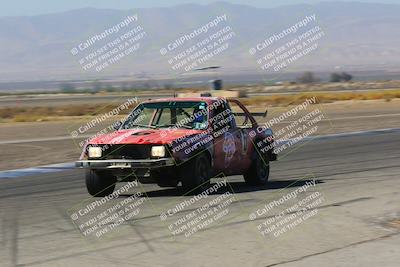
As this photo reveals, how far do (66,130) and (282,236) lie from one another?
26454 millimetres

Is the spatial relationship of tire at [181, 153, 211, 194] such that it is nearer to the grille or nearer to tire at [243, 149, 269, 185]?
the grille

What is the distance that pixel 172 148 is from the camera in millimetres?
11680

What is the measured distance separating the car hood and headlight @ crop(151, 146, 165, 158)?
0.08 metres

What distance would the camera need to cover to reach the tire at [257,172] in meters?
14.0

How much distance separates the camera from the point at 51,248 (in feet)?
27.5

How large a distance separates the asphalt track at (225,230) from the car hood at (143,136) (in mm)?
880

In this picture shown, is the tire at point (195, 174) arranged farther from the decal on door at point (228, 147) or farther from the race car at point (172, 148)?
the decal on door at point (228, 147)

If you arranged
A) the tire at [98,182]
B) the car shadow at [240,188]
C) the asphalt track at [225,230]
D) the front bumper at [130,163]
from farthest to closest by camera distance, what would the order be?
the car shadow at [240,188] → the tire at [98,182] → the front bumper at [130,163] → the asphalt track at [225,230]

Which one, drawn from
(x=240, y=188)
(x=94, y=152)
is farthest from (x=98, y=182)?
(x=240, y=188)

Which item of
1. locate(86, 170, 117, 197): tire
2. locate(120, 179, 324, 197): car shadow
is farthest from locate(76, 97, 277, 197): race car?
locate(120, 179, 324, 197): car shadow

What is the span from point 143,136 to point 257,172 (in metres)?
2.79

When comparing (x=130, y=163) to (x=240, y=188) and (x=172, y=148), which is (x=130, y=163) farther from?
(x=240, y=188)

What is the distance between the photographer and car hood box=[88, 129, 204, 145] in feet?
38.8

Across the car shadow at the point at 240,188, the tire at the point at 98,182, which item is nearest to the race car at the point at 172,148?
the tire at the point at 98,182
